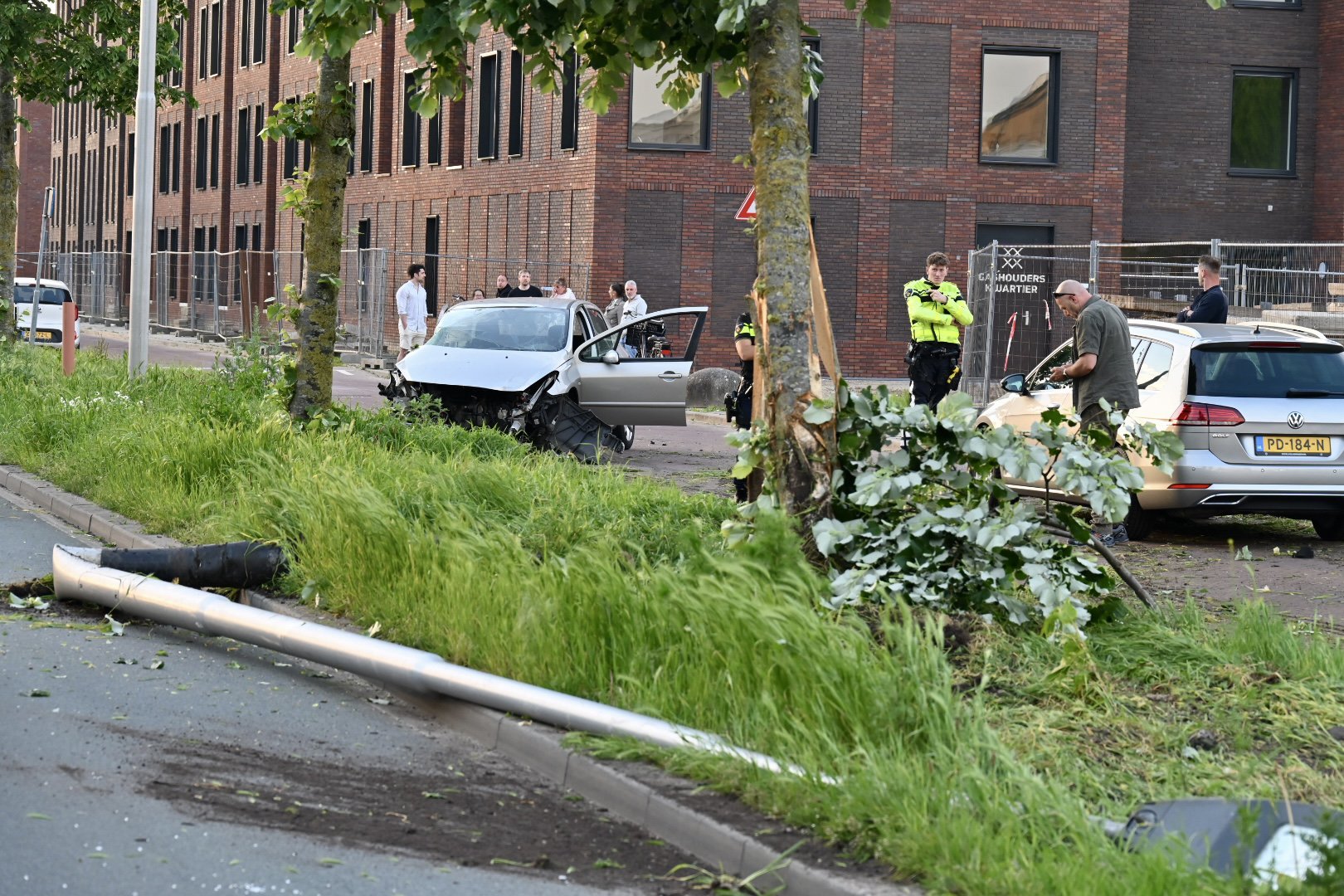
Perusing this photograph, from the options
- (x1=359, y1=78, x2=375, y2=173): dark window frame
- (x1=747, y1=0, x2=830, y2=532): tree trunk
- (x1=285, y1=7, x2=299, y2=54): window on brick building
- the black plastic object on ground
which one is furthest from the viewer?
(x1=285, y1=7, x2=299, y2=54): window on brick building

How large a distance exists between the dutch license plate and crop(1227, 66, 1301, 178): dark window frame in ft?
90.7

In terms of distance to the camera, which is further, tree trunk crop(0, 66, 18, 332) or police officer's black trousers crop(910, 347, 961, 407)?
tree trunk crop(0, 66, 18, 332)

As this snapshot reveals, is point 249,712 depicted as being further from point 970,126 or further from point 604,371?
point 970,126

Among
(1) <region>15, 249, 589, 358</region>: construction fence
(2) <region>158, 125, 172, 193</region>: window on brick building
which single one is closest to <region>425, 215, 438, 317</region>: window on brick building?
(1) <region>15, 249, 589, 358</region>: construction fence

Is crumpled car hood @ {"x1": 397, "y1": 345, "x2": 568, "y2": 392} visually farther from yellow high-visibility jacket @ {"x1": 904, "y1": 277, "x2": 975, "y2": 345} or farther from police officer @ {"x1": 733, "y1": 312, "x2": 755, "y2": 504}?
yellow high-visibility jacket @ {"x1": 904, "y1": 277, "x2": 975, "y2": 345}

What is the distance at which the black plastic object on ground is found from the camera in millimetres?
8812

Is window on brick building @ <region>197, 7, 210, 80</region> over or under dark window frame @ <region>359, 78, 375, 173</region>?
over

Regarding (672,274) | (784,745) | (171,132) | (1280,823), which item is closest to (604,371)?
(784,745)

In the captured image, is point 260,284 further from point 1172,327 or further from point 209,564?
point 209,564

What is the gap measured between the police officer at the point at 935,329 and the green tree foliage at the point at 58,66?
13.0m

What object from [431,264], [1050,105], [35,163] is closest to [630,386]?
[1050,105]

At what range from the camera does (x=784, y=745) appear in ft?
17.7

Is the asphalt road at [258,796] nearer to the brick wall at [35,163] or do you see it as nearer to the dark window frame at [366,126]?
the dark window frame at [366,126]

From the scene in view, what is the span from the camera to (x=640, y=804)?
541 cm
